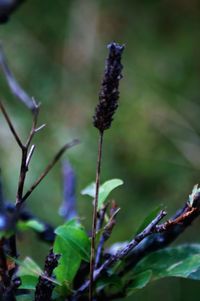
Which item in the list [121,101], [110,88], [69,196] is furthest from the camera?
[121,101]

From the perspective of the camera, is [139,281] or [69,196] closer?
[139,281]

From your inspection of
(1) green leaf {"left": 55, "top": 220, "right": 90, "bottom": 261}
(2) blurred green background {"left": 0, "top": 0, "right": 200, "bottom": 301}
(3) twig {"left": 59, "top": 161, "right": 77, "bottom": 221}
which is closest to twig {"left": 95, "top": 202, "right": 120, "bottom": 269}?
(1) green leaf {"left": 55, "top": 220, "right": 90, "bottom": 261}

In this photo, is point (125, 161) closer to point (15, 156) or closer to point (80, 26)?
point (15, 156)

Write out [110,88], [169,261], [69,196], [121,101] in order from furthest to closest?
[121,101] < [69,196] < [169,261] < [110,88]

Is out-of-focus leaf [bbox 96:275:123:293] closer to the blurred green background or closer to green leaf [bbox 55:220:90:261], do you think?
green leaf [bbox 55:220:90:261]

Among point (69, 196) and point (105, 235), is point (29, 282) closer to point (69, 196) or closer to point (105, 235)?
point (105, 235)

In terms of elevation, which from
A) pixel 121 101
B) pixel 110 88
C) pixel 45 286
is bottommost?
pixel 45 286

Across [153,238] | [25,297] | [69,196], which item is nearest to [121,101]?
[69,196]

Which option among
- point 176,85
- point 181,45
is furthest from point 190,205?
point 181,45
